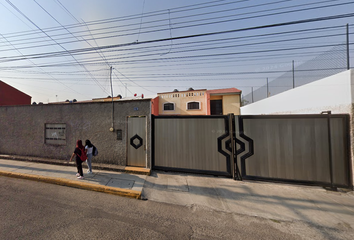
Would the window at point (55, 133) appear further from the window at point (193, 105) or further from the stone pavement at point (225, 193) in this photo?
the window at point (193, 105)

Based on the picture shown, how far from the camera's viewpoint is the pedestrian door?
5457mm

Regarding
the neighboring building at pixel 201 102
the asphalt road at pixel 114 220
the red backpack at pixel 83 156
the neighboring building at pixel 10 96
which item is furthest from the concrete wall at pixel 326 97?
the neighboring building at pixel 10 96

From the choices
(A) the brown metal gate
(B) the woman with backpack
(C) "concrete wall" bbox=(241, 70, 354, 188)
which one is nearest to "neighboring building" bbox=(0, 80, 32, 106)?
(B) the woman with backpack

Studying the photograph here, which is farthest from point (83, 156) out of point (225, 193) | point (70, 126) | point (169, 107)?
point (169, 107)

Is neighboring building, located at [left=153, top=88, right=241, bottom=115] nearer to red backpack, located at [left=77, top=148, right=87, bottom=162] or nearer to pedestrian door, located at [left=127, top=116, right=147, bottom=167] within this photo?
pedestrian door, located at [left=127, top=116, right=147, bottom=167]

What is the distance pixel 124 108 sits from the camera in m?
5.64

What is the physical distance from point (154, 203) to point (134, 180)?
4.88ft

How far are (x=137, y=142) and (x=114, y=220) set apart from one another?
3060 millimetres

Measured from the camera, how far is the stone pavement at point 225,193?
306 centimetres

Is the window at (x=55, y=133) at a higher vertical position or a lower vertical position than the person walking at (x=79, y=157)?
higher

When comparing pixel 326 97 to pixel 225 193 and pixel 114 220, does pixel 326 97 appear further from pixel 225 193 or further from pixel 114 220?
pixel 114 220

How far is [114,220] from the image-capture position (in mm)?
2725

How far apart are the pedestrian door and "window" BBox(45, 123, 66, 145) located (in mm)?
3476

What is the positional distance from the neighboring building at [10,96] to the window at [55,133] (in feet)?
33.0
